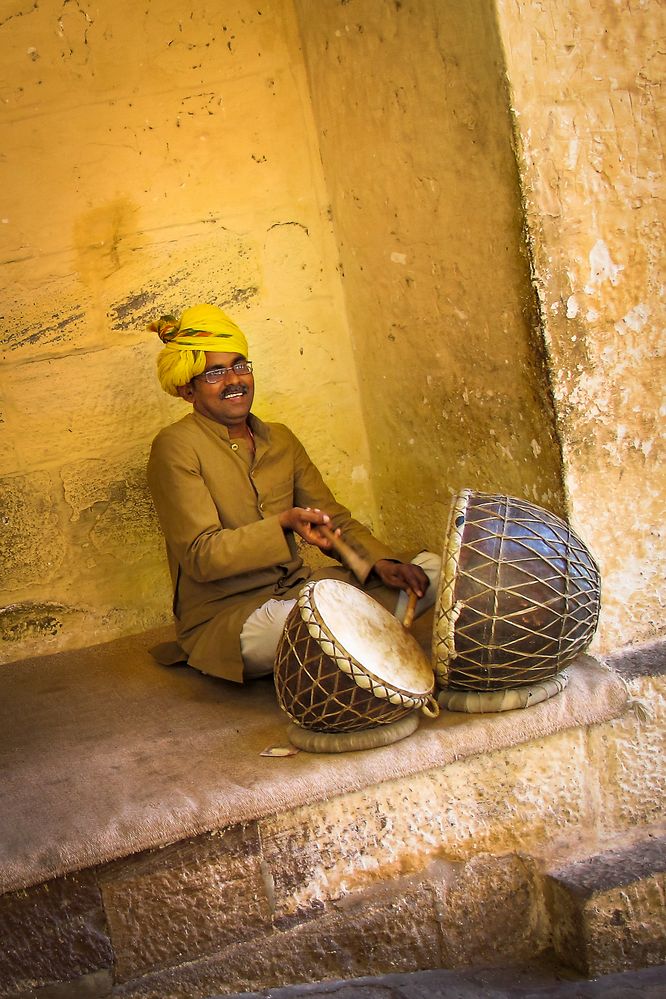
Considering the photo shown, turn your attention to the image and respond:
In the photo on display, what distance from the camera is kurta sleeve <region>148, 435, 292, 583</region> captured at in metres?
3.18

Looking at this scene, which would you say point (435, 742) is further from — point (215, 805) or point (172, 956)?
point (172, 956)

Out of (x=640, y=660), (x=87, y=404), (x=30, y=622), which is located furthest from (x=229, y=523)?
(x=640, y=660)

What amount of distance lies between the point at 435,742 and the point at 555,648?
14.3 inches

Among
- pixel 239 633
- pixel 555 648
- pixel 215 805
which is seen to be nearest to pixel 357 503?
pixel 239 633

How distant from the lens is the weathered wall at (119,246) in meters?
3.78

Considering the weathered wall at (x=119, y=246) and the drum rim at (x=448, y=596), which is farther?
the weathered wall at (x=119, y=246)

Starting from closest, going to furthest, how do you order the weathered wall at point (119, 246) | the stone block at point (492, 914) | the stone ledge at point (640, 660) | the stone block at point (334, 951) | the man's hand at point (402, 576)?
the stone block at point (334, 951) < the stone block at point (492, 914) < the stone ledge at point (640, 660) < the man's hand at point (402, 576) < the weathered wall at point (119, 246)

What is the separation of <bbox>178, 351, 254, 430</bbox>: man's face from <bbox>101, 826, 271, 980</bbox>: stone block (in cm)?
134

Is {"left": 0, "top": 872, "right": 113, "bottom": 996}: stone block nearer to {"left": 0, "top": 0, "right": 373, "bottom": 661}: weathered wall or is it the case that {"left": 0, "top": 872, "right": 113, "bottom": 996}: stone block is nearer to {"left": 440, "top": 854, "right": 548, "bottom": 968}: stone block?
→ {"left": 440, "top": 854, "right": 548, "bottom": 968}: stone block

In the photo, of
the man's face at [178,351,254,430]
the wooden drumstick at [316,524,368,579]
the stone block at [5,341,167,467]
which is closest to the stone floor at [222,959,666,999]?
the wooden drumstick at [316,524,368,579]

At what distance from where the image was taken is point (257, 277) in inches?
159

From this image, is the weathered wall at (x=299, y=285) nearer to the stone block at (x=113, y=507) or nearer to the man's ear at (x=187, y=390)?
the stone block at (x=113, y=507)

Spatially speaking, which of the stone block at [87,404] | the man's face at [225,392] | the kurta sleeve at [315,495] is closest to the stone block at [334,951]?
the kurta sleeve at [315,495]

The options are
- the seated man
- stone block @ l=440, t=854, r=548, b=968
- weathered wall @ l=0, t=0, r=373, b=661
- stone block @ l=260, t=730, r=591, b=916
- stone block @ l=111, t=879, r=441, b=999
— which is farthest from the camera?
weathered wall @ l=0, t=0, r=373, b=661
